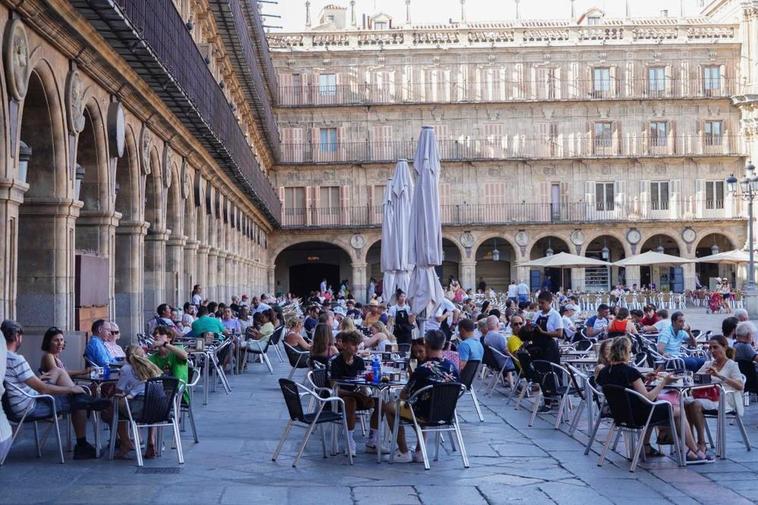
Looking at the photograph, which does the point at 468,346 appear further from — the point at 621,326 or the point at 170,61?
the point at 170,61

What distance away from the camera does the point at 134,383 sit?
972 centimetres

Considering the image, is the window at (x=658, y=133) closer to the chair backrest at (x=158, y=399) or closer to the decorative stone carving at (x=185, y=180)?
the decorative stone carving at (x=185, y=180)

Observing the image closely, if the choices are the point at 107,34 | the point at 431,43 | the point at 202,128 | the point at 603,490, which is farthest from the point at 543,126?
the point at 603,490

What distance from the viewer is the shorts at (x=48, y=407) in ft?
30.7

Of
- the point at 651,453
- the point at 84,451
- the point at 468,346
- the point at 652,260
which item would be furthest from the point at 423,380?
the point at 652,260

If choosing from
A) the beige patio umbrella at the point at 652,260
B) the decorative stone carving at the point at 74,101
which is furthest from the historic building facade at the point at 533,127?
the decorative stone carving at the point at 74,101

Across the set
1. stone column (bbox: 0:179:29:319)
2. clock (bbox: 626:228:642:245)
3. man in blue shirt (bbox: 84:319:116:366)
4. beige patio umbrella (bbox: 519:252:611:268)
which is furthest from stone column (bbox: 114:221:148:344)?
clock (bbox: 626:228:642:245)

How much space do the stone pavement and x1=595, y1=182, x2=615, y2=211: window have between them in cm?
4049

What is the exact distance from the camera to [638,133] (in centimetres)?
5094

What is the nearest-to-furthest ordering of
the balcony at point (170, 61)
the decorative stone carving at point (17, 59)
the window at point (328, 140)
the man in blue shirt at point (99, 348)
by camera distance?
the decorative stone carving at point (17, 59) → the man in blue shirt at point (99, 348) → the balcony at point (170, 61) → the window at point (328, 140)

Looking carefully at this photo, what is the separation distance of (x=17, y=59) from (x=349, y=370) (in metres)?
4.50

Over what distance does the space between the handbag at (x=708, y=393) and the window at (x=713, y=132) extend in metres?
42.9

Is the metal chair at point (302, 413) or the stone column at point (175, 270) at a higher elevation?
the stone column at point (175, 270)

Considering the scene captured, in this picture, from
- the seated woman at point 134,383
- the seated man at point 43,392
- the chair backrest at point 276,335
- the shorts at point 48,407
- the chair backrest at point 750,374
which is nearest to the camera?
the seated man at point 43,392
